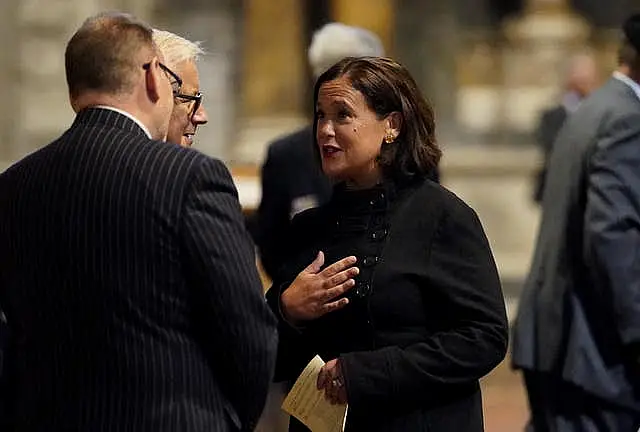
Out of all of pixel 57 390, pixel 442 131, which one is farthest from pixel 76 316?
pixel 442 131

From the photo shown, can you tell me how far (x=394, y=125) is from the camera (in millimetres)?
3760

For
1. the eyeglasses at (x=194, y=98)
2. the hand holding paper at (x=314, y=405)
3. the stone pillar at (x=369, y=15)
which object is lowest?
the hand holding paper at (x=314, y=405)

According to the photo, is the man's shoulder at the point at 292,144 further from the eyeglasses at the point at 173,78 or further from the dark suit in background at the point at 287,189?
the eyeglasses at the point at 173,78

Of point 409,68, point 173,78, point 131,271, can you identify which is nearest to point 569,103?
point 409,68

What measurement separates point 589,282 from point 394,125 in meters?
1.29

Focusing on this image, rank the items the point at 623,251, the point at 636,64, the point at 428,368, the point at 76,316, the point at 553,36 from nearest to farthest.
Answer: the point at 76,316
the point at 428,368
the point at 623,251
the point at 636,64
the point at 553,36

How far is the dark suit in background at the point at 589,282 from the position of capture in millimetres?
4602

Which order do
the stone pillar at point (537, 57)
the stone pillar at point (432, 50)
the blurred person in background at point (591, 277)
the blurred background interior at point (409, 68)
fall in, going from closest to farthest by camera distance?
the blurred person in background at point (591, 277), the blurred background interior at point (409, 68), the stone pillar at point (537, 57), the stone pillar at point (432, 50)

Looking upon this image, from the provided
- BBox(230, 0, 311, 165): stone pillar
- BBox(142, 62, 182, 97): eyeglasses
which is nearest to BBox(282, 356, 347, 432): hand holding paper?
BBox(142, 62, 182, 97): eyeglasses

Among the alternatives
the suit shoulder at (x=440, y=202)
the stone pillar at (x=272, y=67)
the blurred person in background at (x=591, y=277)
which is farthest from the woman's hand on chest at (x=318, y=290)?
the stone pillar at (x=272, y=67)

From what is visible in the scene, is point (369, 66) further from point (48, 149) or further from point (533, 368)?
point (533, 368)

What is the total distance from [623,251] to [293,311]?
129 cm

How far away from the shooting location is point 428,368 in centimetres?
359

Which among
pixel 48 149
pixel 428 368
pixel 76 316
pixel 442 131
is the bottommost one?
pixel 442 131
